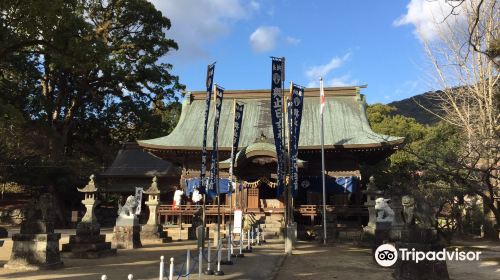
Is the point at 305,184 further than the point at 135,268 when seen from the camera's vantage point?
Yes

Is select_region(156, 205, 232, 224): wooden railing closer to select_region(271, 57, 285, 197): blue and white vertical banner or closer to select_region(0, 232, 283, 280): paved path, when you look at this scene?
select_region(271, 57, 285, 197): blue and white vertical banner

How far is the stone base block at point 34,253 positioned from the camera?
10258 mm

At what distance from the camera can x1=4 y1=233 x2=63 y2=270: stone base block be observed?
10.3m

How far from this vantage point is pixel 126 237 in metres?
15.8

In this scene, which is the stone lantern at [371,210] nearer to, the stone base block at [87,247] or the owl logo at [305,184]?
the owl logo at [305,184]

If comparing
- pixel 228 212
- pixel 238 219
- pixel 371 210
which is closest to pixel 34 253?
pixel 238 219

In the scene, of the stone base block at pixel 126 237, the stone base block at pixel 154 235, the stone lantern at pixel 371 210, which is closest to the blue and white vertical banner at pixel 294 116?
the stone lantern at pixel 371 210

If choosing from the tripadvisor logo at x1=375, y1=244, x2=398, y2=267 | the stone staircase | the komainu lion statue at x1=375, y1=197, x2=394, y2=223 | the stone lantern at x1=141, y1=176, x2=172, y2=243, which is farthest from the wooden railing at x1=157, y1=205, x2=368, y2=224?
the tripadvisor logo at x1=375, y1=244, x2=398, y2=267

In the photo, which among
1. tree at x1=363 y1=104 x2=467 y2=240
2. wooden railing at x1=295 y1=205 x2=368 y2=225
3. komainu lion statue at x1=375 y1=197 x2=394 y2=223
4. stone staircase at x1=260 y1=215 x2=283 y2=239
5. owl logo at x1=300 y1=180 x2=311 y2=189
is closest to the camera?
komainu lion statue at x1=375 y1=197 x2=394 y2=223

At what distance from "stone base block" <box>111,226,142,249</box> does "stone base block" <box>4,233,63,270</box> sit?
5061mm

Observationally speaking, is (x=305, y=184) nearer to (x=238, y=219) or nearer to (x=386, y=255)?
(x=238, y=219)

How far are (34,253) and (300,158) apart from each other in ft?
54.1

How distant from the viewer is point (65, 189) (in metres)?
31.7


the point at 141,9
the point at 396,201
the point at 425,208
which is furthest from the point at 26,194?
the point at 425,208
